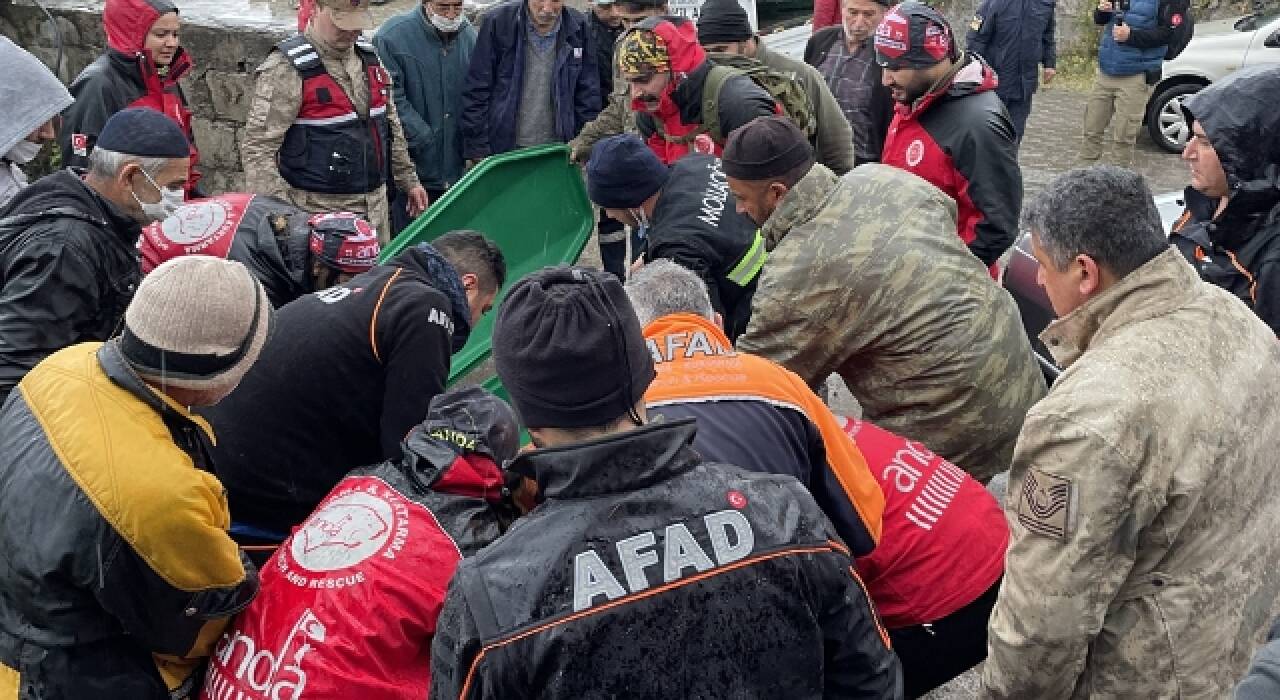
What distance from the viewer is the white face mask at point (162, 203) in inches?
156

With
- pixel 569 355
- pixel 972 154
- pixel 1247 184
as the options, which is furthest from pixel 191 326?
pixel 972 154

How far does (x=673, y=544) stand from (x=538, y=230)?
441 cm

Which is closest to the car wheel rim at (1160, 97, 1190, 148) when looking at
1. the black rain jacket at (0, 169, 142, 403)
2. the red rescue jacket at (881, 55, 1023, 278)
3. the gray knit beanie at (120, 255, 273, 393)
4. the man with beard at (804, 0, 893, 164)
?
the man with beard at (804, 0, 893, 164)

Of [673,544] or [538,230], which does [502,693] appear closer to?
[673,544]

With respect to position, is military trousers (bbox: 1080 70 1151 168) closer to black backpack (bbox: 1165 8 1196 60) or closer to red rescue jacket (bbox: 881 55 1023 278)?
black backpack (bbox: 1165 8 1196 60)

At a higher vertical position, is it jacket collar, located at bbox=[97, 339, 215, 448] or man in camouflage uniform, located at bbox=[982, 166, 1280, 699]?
jacket collar, located at bbox=[97, 339, 215, 448]

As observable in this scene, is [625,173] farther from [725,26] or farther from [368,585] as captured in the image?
[368,585]

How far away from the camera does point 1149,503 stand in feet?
7.47

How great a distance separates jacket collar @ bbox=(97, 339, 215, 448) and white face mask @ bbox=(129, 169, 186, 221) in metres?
1.68

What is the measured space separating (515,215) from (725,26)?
4.48 ft

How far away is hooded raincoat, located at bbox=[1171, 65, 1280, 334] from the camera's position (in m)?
3.40

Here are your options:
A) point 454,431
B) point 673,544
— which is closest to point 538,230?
point 454,431

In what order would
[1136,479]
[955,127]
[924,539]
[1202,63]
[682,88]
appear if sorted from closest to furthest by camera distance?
[1136,479] → [924,539] → [955,127] → [682,88] → [1202,63]

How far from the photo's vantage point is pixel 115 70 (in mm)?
5543
